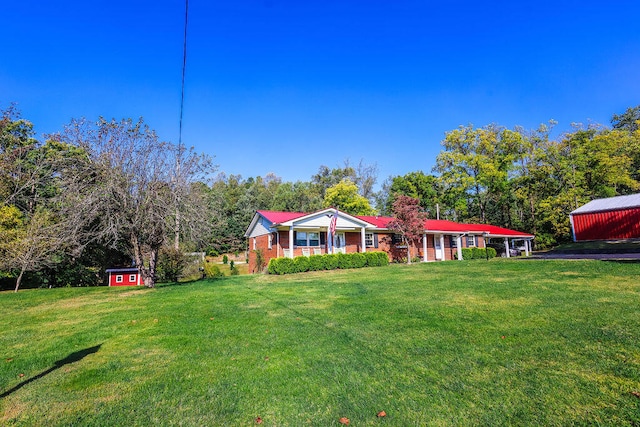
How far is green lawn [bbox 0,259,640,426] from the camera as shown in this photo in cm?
307

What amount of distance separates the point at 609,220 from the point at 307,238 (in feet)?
78.2

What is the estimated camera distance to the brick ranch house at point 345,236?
73.1 feet

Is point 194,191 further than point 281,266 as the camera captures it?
No

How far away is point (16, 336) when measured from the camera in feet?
20.4

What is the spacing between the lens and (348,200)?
45969 millimetres

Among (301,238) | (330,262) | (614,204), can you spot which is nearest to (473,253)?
(614,204)

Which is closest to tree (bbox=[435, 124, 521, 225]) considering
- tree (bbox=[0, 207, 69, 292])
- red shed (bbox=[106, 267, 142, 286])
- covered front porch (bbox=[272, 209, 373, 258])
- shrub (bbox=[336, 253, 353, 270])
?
covered front porch (bbox=[272, 209, 373, 258])

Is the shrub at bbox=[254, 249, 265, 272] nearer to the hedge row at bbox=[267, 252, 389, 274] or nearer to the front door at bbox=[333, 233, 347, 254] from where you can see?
the hedge row at bbox=[267, 252, 389, 274]

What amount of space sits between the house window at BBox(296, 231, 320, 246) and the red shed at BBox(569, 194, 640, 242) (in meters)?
22.6

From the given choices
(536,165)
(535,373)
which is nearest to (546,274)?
(535,373)

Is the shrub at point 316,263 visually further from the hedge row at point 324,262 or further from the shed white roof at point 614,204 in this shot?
the shed white roof at point 614,204

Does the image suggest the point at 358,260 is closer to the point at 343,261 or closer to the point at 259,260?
the point at 343,261

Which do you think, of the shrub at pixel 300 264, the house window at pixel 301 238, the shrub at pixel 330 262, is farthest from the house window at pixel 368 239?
the shrub at pixel 300 264

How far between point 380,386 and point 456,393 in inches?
30.3
